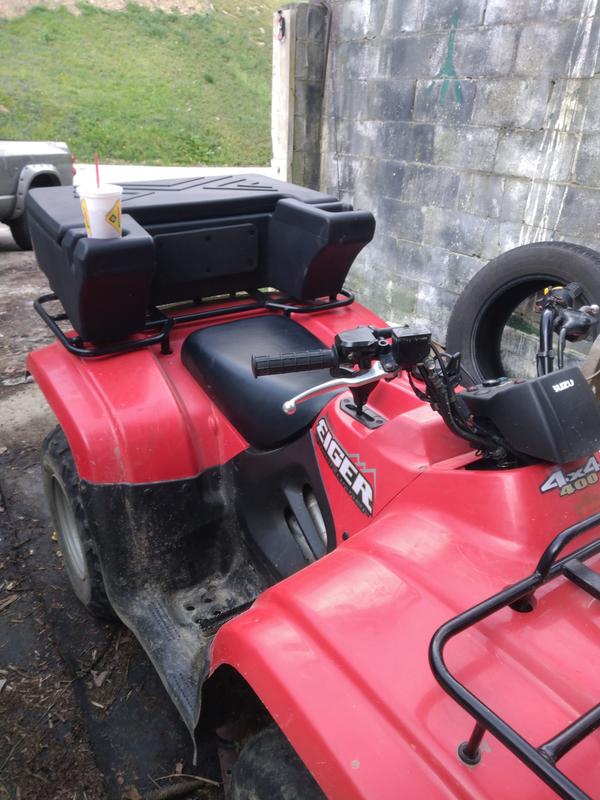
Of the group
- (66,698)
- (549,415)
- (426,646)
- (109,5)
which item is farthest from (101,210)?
(109,5)

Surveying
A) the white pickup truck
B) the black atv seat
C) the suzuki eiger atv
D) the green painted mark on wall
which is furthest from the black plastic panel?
the white pickup truck

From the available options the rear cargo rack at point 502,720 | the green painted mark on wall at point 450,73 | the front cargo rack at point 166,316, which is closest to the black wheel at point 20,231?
the green painted mark on wall at point 450,73

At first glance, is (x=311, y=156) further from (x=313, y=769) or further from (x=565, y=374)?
(x=313, y=769)

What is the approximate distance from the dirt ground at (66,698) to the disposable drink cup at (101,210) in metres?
1.57

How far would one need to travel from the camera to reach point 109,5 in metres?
28.5

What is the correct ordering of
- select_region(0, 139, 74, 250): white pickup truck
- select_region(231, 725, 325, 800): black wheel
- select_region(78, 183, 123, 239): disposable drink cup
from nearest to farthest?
select_region(231, 725, 325, 800): black wheel
select_region(78, 183, 123, 239): disposable drink cup
select_region(0, 139, 74, 250): white pickup truck

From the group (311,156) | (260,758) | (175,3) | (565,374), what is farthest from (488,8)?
(175,3)

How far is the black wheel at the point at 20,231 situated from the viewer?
788 centimetres

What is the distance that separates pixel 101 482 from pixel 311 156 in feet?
13.8

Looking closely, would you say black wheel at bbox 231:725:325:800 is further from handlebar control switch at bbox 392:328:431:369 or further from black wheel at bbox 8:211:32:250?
black wheel at bbox 8:211:32:250

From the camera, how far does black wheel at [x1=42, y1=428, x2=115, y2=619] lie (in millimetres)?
2314

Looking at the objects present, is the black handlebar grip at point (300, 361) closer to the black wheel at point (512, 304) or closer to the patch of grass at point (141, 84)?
the black wheel at point (512, 304)

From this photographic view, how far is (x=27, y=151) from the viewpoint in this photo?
25.1 feet

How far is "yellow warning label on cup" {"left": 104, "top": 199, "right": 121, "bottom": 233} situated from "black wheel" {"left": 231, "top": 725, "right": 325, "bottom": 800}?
58.7 inches
